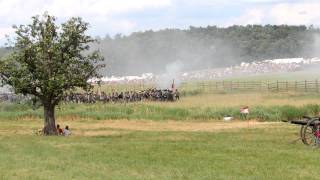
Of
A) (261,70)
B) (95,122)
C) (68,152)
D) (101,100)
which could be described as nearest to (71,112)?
(95,122)

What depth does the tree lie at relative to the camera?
36125 mm

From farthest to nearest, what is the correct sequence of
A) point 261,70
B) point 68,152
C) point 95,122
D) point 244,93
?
point 261,70 < point 244,93 < point 95,122 < point 68,152

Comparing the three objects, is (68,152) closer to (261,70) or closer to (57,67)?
(57,67)

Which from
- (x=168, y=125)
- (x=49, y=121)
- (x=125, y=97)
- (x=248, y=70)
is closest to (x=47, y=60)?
(x=49, y=121)

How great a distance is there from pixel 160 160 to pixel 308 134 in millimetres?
8733

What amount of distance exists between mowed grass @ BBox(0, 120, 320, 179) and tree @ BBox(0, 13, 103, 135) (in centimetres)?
549

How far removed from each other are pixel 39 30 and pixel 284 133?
15066 mm

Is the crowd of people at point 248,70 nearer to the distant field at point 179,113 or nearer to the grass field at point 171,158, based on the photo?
the distant field at point 179,113

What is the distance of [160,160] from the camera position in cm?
2234

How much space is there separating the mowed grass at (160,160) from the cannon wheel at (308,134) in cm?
43

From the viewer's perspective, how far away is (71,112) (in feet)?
195

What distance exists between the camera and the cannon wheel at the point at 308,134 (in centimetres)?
2633

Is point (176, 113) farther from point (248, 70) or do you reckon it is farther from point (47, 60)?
point (248, 70)

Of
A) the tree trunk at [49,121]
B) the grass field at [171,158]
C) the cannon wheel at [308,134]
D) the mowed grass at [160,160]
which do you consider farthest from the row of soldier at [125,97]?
the cannon wheel at [308,134]
